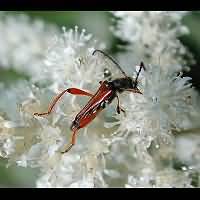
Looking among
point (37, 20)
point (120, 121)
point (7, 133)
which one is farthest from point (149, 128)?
point (37, 20)

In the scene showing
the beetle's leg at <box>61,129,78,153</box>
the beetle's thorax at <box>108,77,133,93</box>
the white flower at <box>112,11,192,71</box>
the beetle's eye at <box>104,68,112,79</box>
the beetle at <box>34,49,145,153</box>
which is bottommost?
the beetle's leg at <box>61,129,78,153</box>

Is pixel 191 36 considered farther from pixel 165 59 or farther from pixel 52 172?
pixel 52 172

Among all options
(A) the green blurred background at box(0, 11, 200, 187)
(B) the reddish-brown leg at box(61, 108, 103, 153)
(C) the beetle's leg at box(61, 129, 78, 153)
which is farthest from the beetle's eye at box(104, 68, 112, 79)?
(A) the green blurred background at box(0, 11, 200, 187)

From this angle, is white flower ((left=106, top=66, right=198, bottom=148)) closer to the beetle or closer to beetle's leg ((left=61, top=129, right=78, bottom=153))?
the beetle

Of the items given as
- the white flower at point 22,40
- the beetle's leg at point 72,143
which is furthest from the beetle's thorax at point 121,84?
the white flower at point 22,40

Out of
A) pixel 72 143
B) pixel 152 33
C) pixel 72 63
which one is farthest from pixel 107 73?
pixel 152 33
